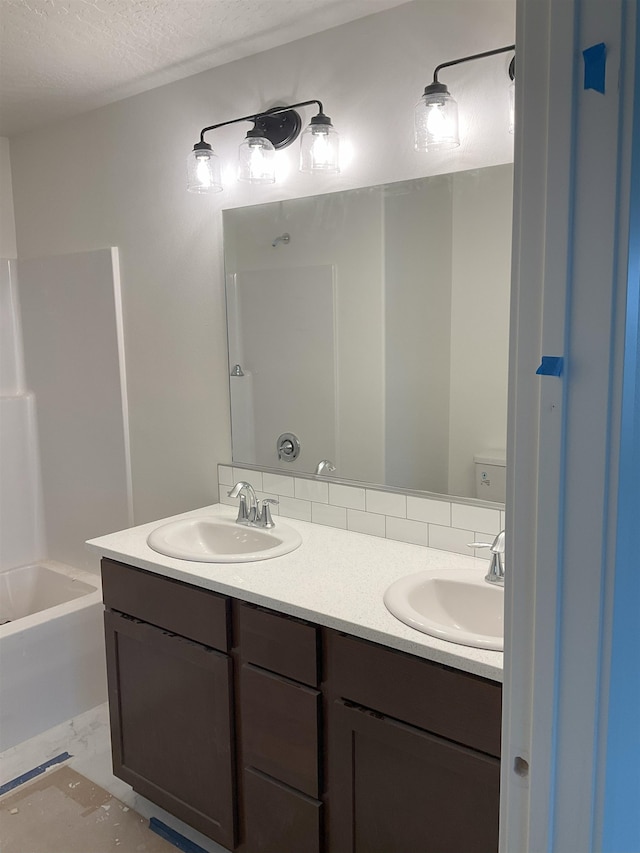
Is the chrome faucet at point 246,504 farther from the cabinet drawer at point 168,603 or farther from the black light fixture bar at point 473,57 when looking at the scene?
the black light fixture bar at point 473,57

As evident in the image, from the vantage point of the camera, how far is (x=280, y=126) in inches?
86.4

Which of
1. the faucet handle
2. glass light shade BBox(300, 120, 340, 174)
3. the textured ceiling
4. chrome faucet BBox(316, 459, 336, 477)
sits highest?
the textured ceiling

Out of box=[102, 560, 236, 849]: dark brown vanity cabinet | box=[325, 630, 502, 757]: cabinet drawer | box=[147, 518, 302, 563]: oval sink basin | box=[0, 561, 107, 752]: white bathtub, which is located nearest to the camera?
box=[325, 630, 502, 757]: cabinet drawer

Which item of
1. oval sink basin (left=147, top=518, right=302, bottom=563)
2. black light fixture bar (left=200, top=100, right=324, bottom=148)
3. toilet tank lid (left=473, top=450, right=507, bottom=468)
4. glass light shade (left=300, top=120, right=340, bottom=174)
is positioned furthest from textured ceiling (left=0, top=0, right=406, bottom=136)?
oval sink basin (left=147, top=518, right=302, bottom=563)

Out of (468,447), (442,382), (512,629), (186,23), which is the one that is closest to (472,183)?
(442,382)

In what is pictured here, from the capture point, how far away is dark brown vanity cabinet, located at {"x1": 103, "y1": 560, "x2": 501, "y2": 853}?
1.42 metres

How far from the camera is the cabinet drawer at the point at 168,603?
6.00 feet

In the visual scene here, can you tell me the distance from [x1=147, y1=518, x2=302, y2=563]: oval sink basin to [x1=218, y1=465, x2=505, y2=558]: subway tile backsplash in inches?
5.3

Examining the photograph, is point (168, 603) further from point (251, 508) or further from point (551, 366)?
point (551, 366)

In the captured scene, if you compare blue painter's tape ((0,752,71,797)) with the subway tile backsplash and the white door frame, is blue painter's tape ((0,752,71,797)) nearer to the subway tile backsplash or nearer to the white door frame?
the subway tile backsplash

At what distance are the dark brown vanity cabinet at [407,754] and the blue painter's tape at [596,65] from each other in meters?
1.06

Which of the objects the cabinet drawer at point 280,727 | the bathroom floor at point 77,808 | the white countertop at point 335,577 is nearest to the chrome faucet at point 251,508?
the white countertop at point 335,577

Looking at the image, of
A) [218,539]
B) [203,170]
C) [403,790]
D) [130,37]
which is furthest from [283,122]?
[403,790]

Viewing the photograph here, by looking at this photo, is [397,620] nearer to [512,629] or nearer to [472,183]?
[512,629]
